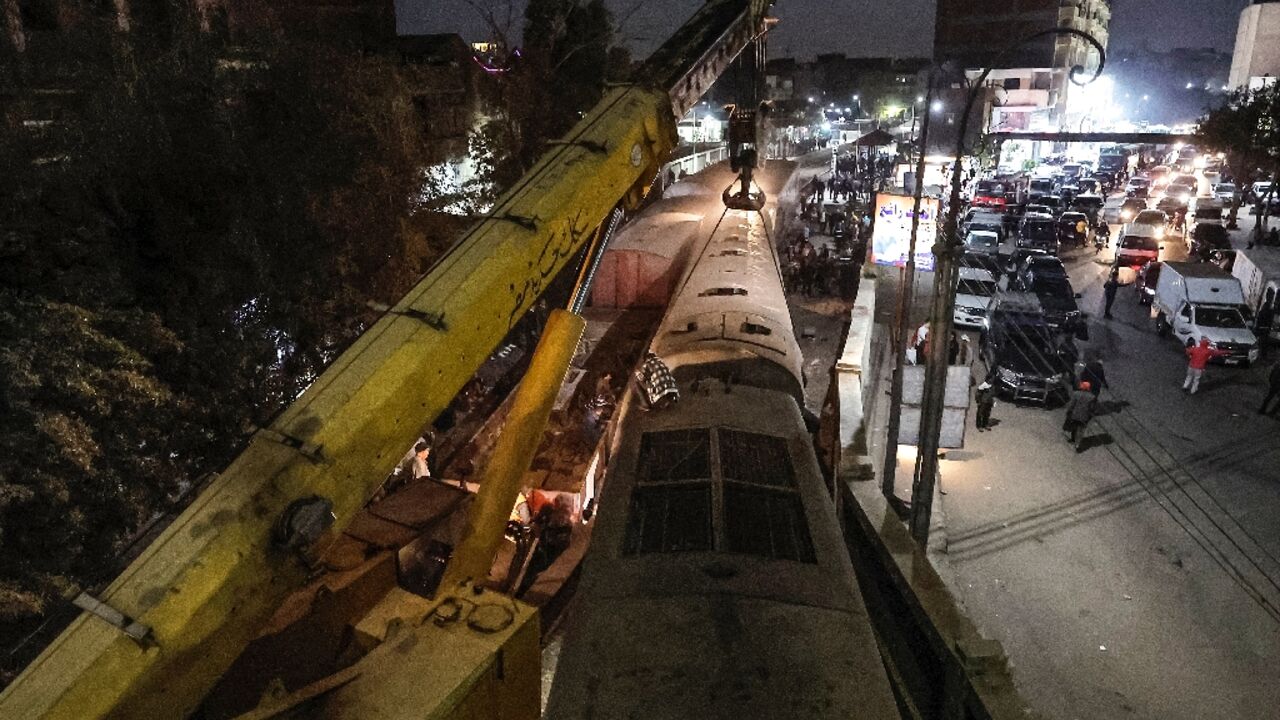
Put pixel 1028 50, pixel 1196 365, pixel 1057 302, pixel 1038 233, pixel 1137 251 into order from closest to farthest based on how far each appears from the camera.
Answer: pixel 1196 365 → pixel 1057 302 → pixel 1137 251 → pixel 1038 233 → pixel 1028 50

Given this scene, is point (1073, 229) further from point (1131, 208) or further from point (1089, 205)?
point (1131, 208)

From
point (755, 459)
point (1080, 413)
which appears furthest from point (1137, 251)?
point (755, 459)

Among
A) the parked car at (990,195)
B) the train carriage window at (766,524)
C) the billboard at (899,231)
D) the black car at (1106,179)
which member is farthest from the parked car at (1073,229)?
the train carriage window at (766,524)

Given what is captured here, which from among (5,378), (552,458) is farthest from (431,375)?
(552,458)

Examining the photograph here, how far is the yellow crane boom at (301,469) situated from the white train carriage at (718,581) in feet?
6.15

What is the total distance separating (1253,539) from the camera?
37.1ft

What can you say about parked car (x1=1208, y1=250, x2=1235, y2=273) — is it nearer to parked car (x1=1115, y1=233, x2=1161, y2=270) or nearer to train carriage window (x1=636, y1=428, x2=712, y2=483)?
parked car (x1=1115, y1=233, x2=1161, y2=270)

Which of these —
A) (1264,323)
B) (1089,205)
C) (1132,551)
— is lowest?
(1132,551)

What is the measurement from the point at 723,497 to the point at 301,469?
3.66 m

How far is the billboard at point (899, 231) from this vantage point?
16828 mm

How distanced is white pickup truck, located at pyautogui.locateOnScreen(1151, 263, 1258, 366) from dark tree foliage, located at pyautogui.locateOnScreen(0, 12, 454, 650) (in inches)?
728

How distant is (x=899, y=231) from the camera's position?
677 inches

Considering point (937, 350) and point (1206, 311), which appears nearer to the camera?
point (937, 350)

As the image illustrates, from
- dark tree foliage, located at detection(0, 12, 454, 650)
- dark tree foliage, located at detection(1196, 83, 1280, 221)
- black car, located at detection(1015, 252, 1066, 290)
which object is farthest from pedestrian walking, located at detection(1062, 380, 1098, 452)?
dark tree foliage, located at detection(1196, 83, 1280, 221)
